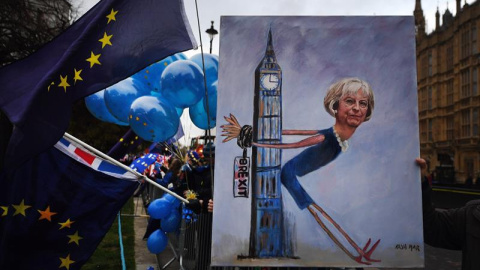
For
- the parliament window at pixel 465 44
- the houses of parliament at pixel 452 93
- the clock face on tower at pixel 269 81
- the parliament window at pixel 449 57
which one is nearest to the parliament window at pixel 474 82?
the houses of parliament at pixel 452 93

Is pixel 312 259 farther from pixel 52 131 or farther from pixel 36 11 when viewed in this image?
pixel 36 11

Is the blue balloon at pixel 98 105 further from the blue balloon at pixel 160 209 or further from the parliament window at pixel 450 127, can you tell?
the parliament window at pixel 450 127

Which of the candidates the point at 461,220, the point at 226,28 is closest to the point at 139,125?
the point at 226,28

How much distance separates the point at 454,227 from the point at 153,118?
3.39m

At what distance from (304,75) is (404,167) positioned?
85 cm

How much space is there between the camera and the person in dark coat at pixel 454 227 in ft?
7.68

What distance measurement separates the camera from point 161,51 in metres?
2.97

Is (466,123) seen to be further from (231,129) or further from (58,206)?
(58,206)

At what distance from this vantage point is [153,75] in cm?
553

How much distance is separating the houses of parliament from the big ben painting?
114 ft

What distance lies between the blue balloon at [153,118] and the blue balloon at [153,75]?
0.63 meters

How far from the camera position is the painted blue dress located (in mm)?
2512

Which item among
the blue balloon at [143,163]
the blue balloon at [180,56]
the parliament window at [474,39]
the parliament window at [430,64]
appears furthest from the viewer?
the parliament window at [430,64]
